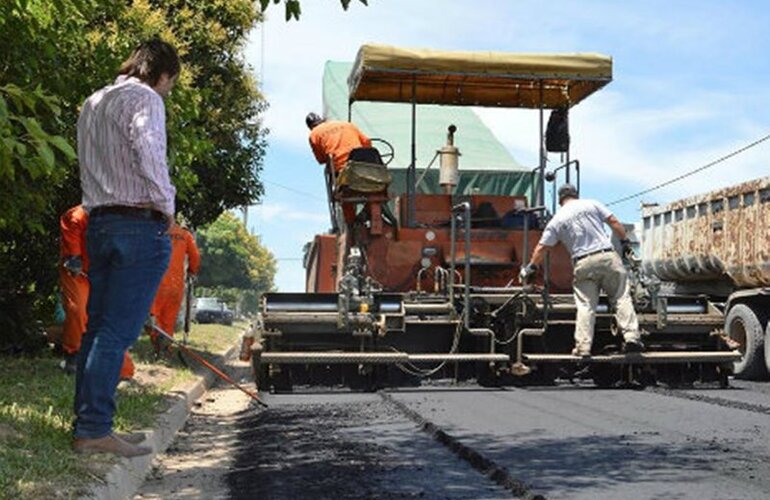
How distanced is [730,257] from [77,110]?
833 centimetres

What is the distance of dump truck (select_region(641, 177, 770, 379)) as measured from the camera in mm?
12500

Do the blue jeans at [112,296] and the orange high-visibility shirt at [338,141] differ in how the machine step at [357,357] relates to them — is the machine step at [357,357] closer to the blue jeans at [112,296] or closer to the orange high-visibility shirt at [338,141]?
the orange high-visibility shirt at [338,141]

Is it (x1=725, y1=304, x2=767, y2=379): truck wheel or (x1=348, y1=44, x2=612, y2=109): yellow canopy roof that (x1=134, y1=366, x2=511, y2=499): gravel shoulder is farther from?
(x1=725, y1=304, x2=767, y2=379): truck wheel

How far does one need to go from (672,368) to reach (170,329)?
4.80 m

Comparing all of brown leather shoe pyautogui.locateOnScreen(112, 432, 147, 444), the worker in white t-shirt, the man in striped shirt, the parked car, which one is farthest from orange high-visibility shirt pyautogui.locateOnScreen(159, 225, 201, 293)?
the parked car

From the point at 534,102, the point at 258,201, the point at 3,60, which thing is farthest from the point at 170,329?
the point at 258,201

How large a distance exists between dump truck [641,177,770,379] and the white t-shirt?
2.58 meters

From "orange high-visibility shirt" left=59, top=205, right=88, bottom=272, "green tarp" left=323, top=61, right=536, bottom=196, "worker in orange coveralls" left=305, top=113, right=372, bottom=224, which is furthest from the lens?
"green tarp" left=323, top=61, right=536, bottom=196

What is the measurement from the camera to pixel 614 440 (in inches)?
227

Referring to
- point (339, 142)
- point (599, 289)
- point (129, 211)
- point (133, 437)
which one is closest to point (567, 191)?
point (599, 289)

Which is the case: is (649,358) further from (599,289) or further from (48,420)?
(48,420)

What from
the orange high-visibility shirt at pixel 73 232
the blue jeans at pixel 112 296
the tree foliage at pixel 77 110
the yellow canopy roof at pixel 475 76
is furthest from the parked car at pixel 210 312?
the blue jeans at pixel 112 296

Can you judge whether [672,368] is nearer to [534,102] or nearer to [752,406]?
[752,406]

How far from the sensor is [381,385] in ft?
28.6
